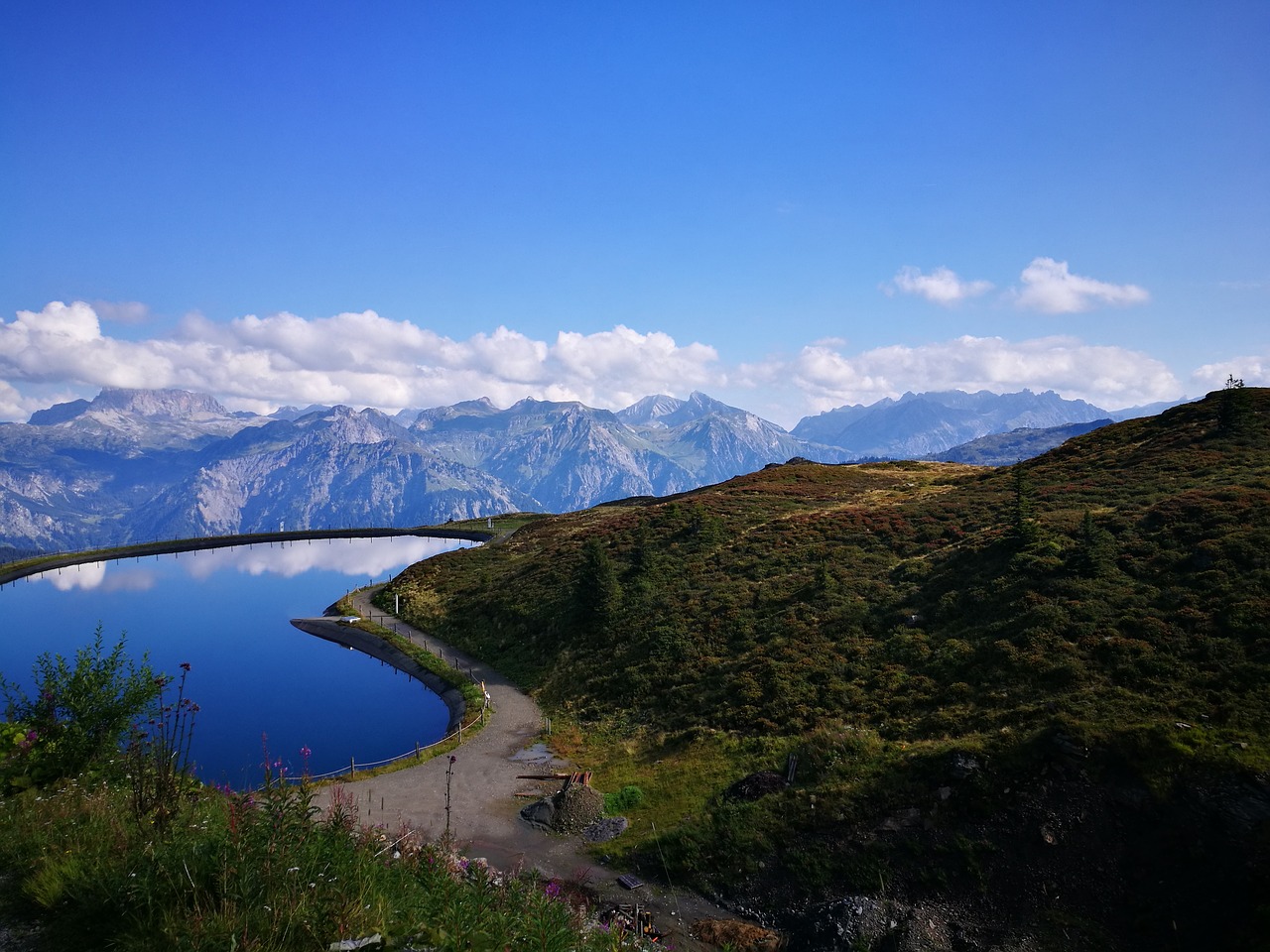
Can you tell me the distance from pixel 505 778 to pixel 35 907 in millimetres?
22658

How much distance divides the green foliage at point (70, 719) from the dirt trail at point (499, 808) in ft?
19.6

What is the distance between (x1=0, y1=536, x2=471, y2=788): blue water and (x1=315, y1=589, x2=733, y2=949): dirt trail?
494 centimetres

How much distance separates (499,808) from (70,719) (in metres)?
14.8

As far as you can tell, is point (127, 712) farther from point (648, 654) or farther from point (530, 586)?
point (530, 586)

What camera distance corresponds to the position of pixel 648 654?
4088 centimetres

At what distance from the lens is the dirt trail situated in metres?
20.1

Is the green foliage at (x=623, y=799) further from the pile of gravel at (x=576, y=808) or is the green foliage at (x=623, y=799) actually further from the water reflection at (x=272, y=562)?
the water reflection at (x=272, y=562)

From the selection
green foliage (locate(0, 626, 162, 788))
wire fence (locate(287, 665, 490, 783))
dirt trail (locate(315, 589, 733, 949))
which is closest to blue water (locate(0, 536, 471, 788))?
wire fence (locate(287, 665, 490, 783))

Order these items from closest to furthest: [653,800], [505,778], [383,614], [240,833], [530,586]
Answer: [240,833] → [653,800] → [505,778] → [530,586] → [383,614]

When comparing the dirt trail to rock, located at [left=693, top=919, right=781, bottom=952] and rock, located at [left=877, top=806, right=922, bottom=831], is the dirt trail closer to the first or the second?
rock, located at [left=693, top=919, right=781, bottom=952]

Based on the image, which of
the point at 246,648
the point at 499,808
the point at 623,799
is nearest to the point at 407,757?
the point at 499,808

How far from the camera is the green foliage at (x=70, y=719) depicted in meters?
16.6

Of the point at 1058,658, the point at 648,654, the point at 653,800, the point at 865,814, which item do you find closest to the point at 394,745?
the point at 648,654

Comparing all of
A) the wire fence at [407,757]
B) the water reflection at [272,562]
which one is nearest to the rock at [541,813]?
the wire fence at [407,757]
